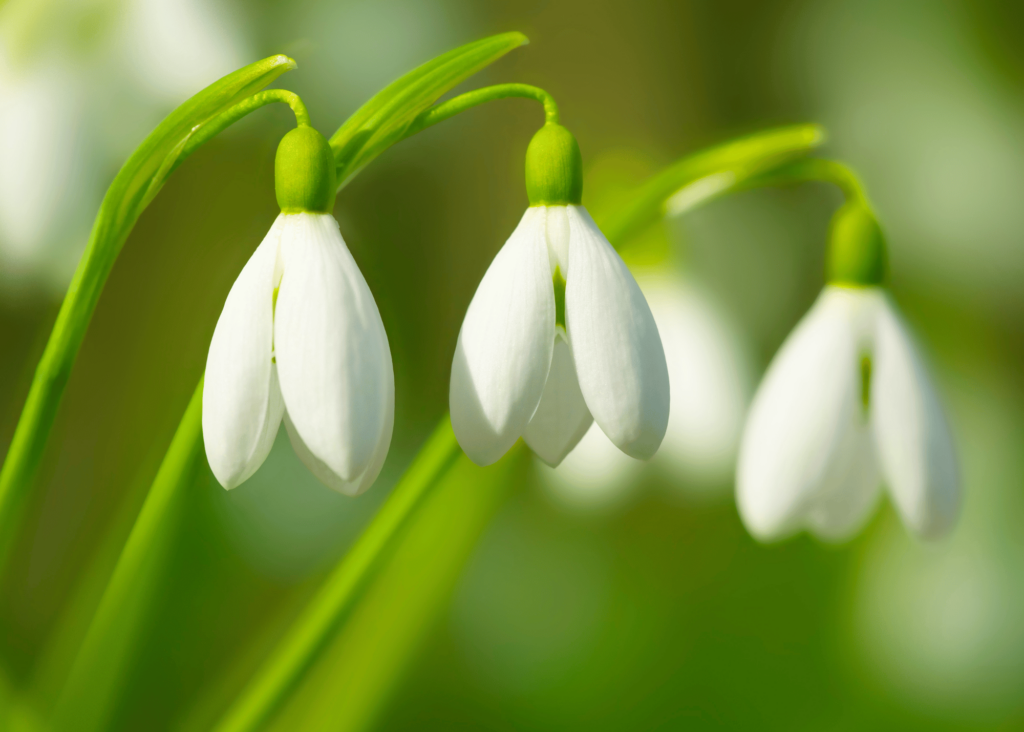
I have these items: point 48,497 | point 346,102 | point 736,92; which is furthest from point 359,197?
point 736,92

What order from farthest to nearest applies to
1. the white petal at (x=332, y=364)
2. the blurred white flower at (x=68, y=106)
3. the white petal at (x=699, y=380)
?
1. the white petal at (x=699, y=380)
2. the blurred white flower at (x=68, y=106)
3. the white petal at (x=332, y=364)

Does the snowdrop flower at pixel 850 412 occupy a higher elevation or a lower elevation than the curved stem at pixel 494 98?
lower

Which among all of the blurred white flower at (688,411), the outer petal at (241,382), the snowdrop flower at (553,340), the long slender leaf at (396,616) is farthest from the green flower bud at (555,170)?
the blurred white flower at (688,411)

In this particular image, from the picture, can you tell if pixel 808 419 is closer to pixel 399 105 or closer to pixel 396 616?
pixel 399 105

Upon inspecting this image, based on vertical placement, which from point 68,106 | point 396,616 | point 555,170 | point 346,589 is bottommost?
point 396,616

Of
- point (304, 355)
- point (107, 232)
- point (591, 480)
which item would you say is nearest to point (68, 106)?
point (107, 232)

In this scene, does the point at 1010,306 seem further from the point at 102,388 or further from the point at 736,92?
the point at 102,388

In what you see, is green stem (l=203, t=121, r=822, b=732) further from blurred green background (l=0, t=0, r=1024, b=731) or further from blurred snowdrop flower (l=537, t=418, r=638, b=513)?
blurred snowdrop flower (l=537, t=418, r=638, b=513)

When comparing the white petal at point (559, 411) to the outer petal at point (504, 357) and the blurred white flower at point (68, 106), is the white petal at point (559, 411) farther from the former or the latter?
the blurred white flower at point (68, 106)
